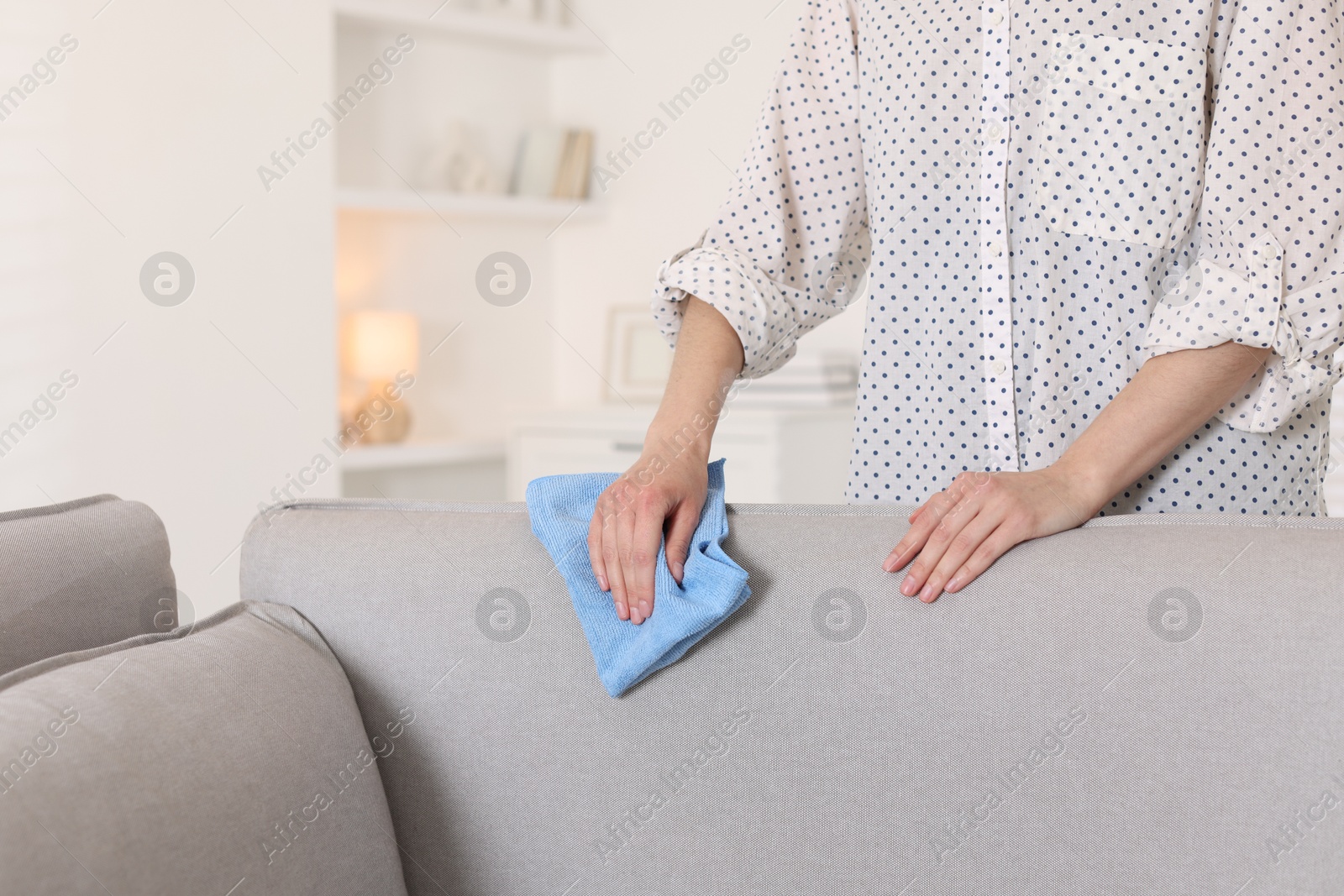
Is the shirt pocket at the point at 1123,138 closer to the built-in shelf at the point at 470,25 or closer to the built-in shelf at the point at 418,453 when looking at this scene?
the built-in shelf at the point at 418,453

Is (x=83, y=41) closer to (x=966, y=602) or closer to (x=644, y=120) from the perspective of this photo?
(x=644, y=120)

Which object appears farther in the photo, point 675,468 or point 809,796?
point 675,468

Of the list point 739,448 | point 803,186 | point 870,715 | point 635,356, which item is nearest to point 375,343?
point 635,356

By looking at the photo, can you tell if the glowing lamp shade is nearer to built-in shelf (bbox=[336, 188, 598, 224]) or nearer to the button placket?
built-in shelf (bbox=[336, 188, 598, 224])

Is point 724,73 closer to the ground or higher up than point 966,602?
higher up

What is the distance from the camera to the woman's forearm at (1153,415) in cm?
95

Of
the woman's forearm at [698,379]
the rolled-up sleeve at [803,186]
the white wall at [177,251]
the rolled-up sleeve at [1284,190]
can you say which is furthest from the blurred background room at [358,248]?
the rolled-up sleeve at [1284,190]

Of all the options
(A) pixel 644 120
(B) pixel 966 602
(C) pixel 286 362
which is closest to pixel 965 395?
(B) pixel 966 602

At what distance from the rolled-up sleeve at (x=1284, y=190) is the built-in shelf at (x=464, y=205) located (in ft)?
7.70

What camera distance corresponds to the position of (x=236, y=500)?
2.65 metres

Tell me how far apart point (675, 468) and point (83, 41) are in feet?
6.59

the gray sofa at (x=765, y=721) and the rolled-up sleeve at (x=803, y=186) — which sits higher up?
the rolled-up sleeve at (x=803, y=186)

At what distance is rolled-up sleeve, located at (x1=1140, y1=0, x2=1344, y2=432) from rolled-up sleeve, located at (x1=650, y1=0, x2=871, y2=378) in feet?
1.25

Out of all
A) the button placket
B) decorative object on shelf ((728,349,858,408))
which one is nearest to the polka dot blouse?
the button placket
